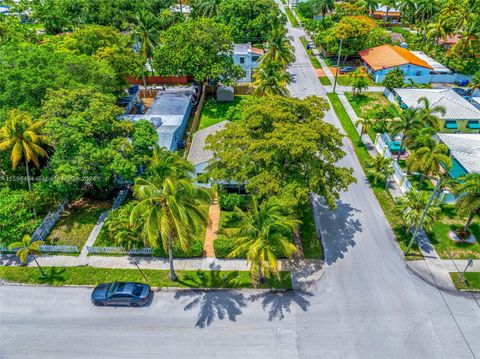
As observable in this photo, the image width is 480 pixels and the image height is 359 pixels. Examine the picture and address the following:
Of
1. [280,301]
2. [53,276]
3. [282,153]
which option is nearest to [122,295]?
[53,276]

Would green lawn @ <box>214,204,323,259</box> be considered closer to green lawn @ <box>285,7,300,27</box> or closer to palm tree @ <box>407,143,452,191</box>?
palm tree @ <box>407,143,452,191</box>

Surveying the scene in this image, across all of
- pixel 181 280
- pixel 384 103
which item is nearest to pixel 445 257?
pixel 181 280

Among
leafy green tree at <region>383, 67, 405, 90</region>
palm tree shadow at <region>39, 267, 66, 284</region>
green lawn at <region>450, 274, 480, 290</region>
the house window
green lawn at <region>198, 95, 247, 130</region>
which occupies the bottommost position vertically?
palm tree shadow at <region>39, 267, 66, 284</region>

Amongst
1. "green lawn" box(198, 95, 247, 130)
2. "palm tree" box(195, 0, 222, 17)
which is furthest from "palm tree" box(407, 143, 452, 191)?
"palm tree" box(195, 0, 222, 17)

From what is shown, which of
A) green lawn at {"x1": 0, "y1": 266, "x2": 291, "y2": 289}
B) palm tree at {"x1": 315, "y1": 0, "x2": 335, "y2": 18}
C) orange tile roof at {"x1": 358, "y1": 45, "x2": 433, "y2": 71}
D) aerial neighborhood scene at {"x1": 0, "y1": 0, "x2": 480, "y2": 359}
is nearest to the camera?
aerial neighborhood scene at {"x1": 0, "y1": 0, "x2": 480, "y2": 359}

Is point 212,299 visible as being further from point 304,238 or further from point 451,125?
point 451,125

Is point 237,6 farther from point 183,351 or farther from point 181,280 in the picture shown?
point 183,351
